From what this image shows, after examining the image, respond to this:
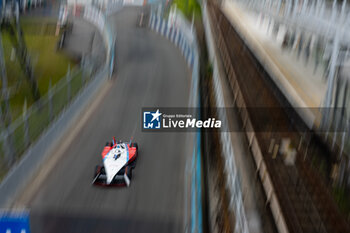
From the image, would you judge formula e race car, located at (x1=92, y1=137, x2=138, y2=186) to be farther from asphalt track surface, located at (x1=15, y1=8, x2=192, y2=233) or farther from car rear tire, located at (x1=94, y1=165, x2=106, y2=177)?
asphalt track surface, located at (x1=15, y1=8, x2=192, y2=233)

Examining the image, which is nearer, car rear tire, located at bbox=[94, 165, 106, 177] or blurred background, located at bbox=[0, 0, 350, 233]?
blurred background, located at bbox=[0, 0, 350, 233]

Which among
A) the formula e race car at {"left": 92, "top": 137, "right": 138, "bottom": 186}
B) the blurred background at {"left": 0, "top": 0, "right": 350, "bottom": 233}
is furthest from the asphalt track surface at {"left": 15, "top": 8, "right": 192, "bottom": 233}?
the formula e race car at {"left": 92, "top": 137, "right": 138, "bottom": 186}

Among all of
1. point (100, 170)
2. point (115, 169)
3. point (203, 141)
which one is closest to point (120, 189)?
point (115, 169)

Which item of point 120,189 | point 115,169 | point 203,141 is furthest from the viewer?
point 203,141

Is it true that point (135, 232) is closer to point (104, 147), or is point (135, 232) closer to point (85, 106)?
point (104, 147)

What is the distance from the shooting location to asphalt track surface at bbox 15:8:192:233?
7.71 m

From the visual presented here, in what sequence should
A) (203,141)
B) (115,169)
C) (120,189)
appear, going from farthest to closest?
(203,141)
(115,169)
(120,189)

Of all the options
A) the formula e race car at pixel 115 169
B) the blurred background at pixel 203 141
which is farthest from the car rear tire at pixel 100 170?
the blurred background at pixel 203 141

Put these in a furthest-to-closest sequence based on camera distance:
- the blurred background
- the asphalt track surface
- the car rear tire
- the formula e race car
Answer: the car rear tire, the formula e race car, the asphalt track surface, the blurred background

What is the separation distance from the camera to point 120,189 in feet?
28.5

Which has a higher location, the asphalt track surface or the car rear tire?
the car rear tire

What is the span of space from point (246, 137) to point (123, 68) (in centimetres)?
1020

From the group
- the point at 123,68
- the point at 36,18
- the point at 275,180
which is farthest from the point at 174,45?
the point at 36,18

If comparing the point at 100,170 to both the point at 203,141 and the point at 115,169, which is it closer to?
the point at 115,169
